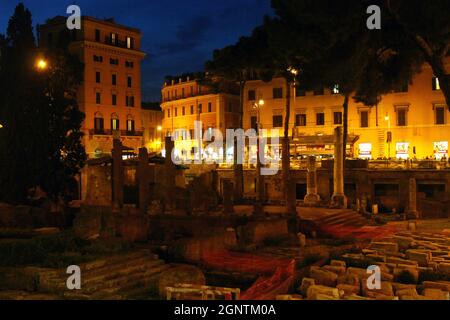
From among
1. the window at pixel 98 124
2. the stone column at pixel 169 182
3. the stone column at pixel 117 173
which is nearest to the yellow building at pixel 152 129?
the window at pixel 98 124

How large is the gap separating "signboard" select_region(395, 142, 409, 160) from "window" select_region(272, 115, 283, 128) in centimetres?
1134

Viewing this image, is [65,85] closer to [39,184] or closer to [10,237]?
[39,184]

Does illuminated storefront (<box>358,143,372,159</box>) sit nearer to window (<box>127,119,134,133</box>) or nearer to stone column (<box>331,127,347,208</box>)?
stone column (<box>331,127,347,208</box>)

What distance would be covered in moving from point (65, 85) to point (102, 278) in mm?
16812

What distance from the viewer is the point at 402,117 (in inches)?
1753

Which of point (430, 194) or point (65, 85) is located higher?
point (65, 85)

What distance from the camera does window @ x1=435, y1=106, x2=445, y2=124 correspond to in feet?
141

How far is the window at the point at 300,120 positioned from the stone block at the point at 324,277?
38891mm

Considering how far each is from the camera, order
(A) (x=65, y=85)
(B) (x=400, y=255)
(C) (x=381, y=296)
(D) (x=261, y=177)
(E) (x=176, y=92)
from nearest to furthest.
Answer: (C) (x=381, y=296) < (B) (x=400, y=255) < (A) (x=65, y=85) < (D) (x=261, y=177) < (E) (x=176, y=92)

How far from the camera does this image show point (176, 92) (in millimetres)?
61531

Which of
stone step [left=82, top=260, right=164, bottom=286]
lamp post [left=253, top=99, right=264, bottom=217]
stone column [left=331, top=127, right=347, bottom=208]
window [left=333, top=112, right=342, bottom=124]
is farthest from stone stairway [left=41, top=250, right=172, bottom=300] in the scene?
window [left=333, top=112, right=342, bottom=124]

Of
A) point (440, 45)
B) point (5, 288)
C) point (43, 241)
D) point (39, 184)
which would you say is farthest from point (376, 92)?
point (39, 184)

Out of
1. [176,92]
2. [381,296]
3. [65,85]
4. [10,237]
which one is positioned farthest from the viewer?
[176,92]

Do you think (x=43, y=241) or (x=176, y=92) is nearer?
(x=43, y=241)
